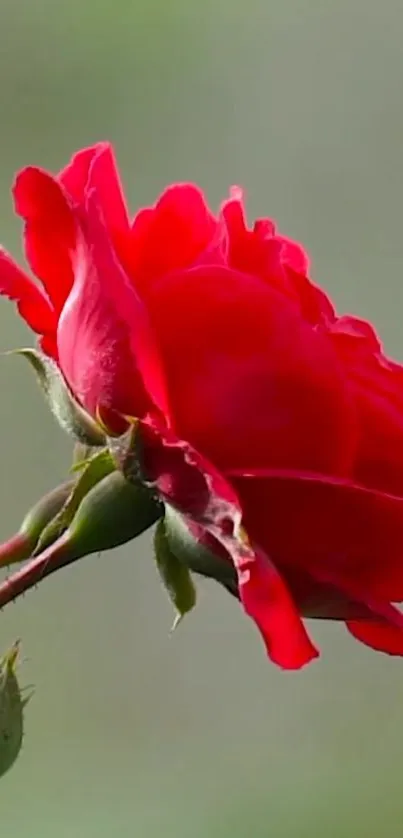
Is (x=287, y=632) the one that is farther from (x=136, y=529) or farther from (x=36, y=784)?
(x=36, y=784)

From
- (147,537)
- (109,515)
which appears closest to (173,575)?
(109,515)

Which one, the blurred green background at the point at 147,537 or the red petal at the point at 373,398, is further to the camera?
the blurred green background at the point at 147,537

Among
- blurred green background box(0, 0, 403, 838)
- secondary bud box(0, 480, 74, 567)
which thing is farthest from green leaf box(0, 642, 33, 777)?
blurred green background box(0, 0, 403, 838)

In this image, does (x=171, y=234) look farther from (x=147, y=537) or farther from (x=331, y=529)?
(x=147, y=537)

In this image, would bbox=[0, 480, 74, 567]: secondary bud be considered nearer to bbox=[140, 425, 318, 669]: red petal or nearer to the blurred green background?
bbox=[140, 425, 318, 669]: red petal

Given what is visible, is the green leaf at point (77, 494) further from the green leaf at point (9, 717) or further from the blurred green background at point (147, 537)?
the blurred green background at point (147, 537)

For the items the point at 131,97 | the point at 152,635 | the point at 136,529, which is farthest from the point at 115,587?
the point at 136,529

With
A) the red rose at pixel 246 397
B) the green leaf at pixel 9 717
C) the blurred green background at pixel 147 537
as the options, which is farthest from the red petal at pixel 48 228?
the blurred green background at pixel 147 537
